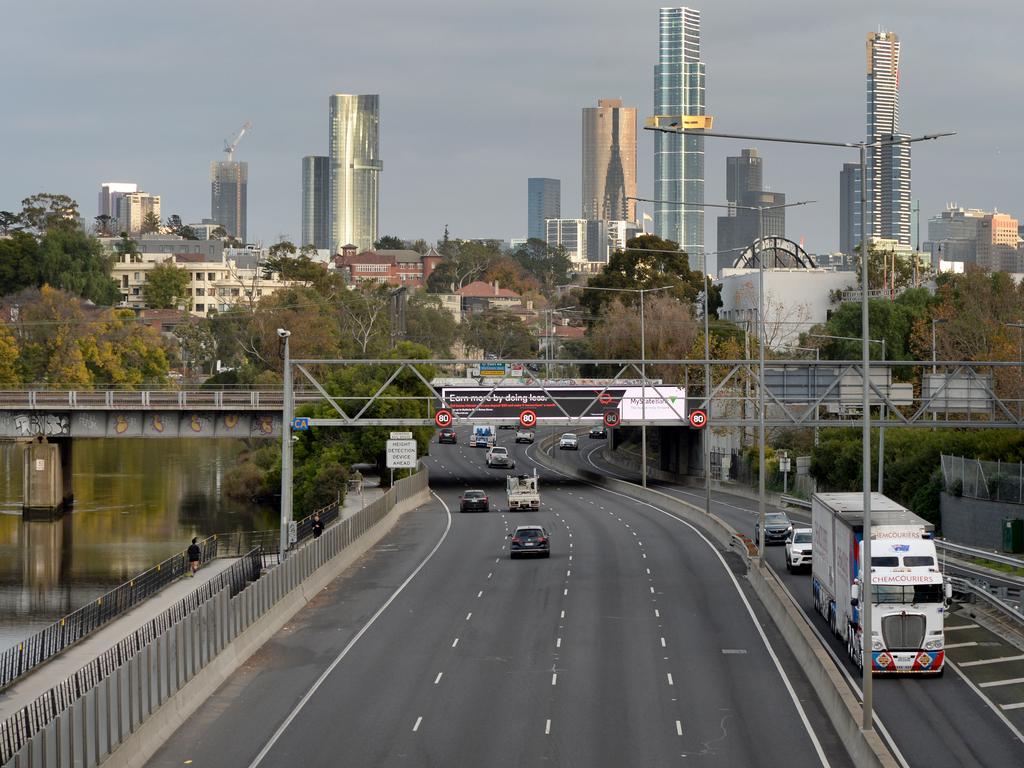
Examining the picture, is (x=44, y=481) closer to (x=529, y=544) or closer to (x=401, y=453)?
(x=401, y=453)

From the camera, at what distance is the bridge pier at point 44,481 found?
8812 centimetres

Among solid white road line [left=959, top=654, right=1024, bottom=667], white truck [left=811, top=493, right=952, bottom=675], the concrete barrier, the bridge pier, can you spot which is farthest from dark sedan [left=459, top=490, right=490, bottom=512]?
solid white road line [left=959, top=654, right=1024, bottom=667]

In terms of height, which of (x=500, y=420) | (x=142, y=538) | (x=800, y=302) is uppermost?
(x=800, y=302)

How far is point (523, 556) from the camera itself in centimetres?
5347

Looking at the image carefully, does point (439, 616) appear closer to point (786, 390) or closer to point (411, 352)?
point (786, 390)

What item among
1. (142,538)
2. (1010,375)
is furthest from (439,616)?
(1010,375)

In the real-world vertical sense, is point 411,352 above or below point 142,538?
above

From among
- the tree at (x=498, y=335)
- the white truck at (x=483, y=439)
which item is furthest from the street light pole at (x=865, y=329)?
the tree at (x=498, y=335)

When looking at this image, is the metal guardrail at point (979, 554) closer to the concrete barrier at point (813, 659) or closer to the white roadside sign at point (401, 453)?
the concrete barrier at point (813, 659)

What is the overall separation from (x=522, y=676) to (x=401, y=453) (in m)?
37.8

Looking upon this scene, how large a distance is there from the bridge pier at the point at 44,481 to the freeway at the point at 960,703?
194 ft

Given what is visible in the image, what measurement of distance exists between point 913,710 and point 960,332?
75643mm

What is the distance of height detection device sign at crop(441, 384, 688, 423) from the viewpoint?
5853 cm

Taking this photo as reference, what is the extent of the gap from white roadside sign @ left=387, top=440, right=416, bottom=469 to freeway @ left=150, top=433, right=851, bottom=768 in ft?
50.8
